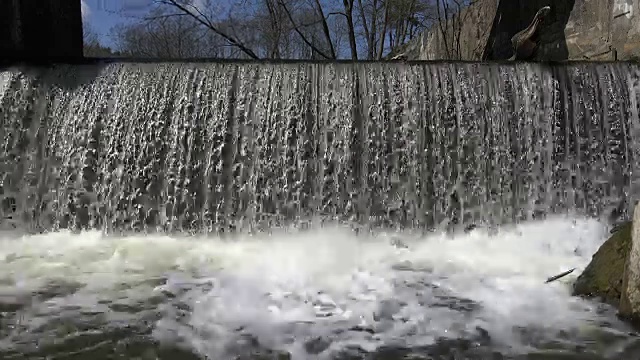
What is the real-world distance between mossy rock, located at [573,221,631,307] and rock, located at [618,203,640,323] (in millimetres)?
163

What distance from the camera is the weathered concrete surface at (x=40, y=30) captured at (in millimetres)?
7145

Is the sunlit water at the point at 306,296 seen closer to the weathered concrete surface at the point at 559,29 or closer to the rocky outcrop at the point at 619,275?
the rocky outcrop at the point at 619,275

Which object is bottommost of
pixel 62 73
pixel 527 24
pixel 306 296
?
pixel 306 296

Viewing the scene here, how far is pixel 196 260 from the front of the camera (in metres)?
4.81

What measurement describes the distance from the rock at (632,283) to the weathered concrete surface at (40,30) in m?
6.46

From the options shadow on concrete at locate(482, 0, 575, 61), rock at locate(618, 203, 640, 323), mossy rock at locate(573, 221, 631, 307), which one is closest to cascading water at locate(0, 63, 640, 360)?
mossy rock at locate(573, 221, 631, 307)

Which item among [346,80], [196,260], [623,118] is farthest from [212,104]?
[623,118]

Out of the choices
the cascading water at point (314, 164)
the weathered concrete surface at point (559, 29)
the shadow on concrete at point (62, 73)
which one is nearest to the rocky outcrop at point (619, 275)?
the cascading water at point (314, 164)

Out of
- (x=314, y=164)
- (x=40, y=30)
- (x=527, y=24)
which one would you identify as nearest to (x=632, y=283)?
(x=314, y=164)

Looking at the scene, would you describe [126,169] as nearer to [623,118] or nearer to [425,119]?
[425,119]

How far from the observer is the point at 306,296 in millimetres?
3734

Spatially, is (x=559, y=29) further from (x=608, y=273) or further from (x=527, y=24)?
(x=608, y=273)

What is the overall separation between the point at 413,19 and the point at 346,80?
989cm

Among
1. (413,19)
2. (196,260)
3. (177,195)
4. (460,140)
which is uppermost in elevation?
(413,19)
